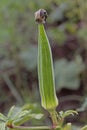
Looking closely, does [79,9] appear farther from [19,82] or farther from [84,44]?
[19,82]

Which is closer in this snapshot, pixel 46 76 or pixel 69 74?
pixel 46 76

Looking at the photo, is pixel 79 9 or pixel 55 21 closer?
pixel 79 9

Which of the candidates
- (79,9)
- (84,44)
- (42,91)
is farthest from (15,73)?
(42,91)

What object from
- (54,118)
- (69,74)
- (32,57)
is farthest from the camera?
(32,57)

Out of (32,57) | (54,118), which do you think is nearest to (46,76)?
(54,118)

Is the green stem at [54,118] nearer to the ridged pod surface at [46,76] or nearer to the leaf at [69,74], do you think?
the ridged pod surface at [46,76]

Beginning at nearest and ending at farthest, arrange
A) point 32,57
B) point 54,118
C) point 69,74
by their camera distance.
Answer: point 54,118 < point 69,74 < point 32,57

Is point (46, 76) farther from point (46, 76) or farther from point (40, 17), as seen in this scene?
point (40, 17)

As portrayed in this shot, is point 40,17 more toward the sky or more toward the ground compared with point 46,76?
more toward the sky
